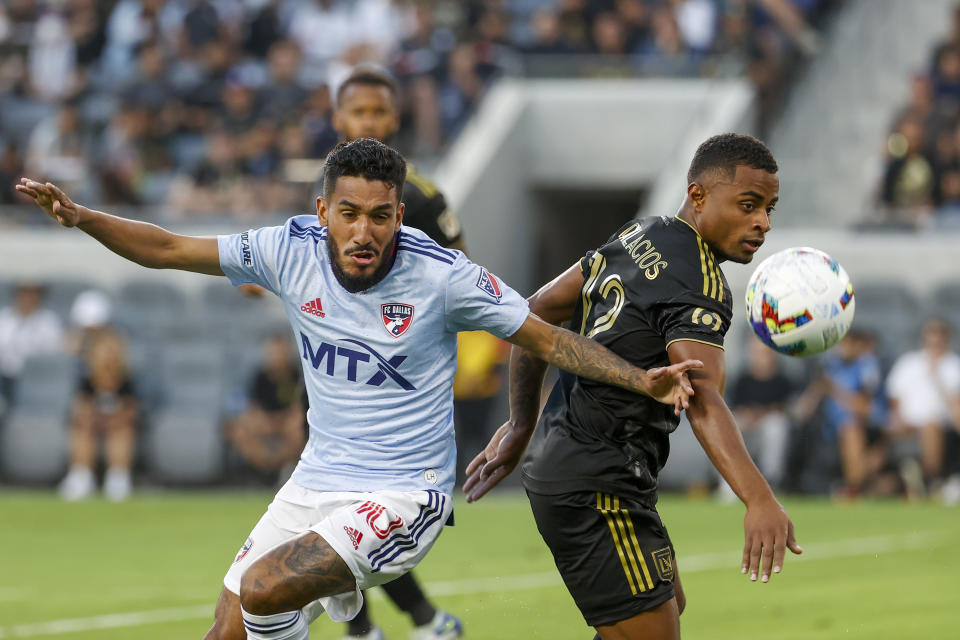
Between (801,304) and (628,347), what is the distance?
821 mm

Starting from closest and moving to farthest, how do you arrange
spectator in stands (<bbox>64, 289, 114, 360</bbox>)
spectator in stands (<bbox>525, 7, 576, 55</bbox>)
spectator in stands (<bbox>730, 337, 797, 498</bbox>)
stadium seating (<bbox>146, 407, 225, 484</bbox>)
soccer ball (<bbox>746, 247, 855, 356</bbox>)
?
soccer ball (<bbox>746, 247, 855, 356</bbox>) < spectator in stands (<bbox>730, 337, 797, 498</bbox>) < stadium seating (<bbox>146, 407, 225, 484</bbox>) < spectator in stands (<bbox>64, 289, 114, 360</bbox>) < spectator in stands (<bbox>525, 7, 576, 55</bbox>)

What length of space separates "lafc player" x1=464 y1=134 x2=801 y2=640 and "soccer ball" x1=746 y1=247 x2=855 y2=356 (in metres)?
0.47

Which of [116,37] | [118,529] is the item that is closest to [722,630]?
[118,529]

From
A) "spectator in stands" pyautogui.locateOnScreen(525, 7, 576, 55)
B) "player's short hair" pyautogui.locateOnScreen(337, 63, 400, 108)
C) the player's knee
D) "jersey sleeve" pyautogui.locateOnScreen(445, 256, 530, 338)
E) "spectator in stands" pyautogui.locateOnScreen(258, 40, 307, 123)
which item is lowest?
the player's knee

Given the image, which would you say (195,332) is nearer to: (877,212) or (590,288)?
(877,212)

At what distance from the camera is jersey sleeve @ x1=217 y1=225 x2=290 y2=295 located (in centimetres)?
529

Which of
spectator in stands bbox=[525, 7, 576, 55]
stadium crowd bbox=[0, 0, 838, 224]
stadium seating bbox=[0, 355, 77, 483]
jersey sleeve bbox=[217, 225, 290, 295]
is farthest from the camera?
spectator in stands bbox=[525, 7, 576, 55]

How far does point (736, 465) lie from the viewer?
469cm

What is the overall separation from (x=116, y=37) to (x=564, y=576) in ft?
57.9

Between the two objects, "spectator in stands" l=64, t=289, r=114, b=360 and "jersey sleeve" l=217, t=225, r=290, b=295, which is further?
"spectator in stands" l=64, t=289, r=114, b=360

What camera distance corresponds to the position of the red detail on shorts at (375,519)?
498 cm

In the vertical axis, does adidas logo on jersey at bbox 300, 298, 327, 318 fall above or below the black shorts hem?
above

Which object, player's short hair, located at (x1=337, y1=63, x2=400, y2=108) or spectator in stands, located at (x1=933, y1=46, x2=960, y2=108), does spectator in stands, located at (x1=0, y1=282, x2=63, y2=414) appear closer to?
player's short hair, located at (x1=337, y1=63, x2=400, y2=108)

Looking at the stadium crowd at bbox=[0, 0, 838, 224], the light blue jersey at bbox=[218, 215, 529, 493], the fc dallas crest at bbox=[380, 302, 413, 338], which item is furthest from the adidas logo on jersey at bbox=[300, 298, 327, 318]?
the stadium crowd at bbox=[0, 0, 838, 224]
